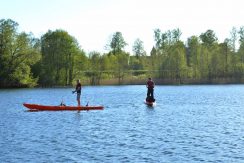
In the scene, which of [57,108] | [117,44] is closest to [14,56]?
[117,44]

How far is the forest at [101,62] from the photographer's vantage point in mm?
96250

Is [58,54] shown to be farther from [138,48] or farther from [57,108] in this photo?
[57,108]

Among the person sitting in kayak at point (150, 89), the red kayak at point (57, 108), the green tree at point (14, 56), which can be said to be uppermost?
the green tree at point (14, 56)

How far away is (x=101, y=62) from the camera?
126 meters

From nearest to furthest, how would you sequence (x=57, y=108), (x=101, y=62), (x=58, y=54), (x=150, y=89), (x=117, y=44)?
(x=57, y=108) < (x=150, y=89) < (x=58, y=54) < (x=101, y=62) < (x=117, y=44)

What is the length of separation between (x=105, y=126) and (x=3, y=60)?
69277 millimetres

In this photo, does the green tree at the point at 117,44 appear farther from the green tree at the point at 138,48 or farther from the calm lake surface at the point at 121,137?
the calm lake surface at the point at 121,137

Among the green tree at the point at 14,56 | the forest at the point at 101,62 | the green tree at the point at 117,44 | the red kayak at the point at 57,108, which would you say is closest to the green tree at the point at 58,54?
the forest at the point at 101,62

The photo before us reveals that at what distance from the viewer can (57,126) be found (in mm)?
30719

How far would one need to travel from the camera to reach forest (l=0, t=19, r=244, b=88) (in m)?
96.2

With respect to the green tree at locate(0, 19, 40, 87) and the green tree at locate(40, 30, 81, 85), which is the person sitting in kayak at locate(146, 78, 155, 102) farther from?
the green tree at locate(40, 30, 81, 85)

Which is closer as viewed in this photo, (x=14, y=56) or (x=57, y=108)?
(x=57, y=108)

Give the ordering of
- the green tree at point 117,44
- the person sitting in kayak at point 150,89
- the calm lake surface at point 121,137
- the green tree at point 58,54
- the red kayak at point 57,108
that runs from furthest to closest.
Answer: the green tree at point 117,44
the green tree at point 58,54
the person sitting in kayak at point 150,89
the red kayak at point 57,108
the calm lake surface at point 121,137

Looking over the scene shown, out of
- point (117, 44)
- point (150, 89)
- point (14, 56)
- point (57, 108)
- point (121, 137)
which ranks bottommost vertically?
point (121, 137)
